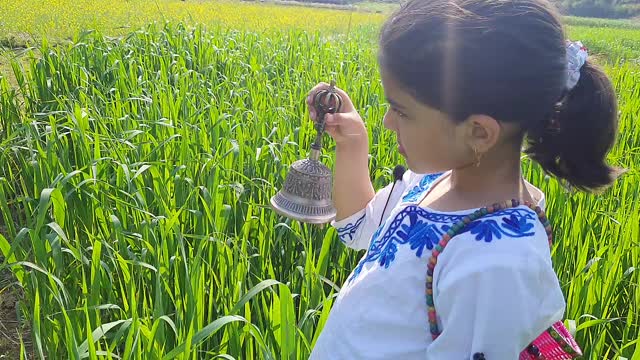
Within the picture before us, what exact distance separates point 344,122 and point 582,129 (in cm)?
43

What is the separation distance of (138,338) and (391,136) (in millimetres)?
1845

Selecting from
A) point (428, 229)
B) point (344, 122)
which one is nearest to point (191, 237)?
point (344, 122)

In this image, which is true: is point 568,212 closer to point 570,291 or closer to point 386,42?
point 570,291

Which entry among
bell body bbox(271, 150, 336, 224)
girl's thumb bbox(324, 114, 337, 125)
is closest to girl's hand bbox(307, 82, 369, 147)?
girl's thumb bbox(324, 114, 337, 125)

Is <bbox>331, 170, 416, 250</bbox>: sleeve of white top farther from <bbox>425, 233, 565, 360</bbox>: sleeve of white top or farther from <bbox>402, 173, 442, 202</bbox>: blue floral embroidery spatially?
<bbox>425, 233, 565, 360</bbox>: sleeve of white top

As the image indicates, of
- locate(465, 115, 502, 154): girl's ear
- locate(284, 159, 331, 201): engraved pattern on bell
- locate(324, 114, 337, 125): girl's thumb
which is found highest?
locate(465, 115, 502, 154): girl's ear

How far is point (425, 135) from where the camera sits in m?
0.92

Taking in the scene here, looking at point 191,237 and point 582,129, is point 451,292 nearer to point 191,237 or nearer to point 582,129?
point 582,129

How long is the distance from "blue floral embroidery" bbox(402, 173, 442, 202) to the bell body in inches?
5.7

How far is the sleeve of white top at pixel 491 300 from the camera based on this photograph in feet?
2.64

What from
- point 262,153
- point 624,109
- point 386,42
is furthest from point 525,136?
point 624,109

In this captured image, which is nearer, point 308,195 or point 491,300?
point 491,300

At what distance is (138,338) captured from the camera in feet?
3.92

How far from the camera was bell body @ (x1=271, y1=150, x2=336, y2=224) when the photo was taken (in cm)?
109
